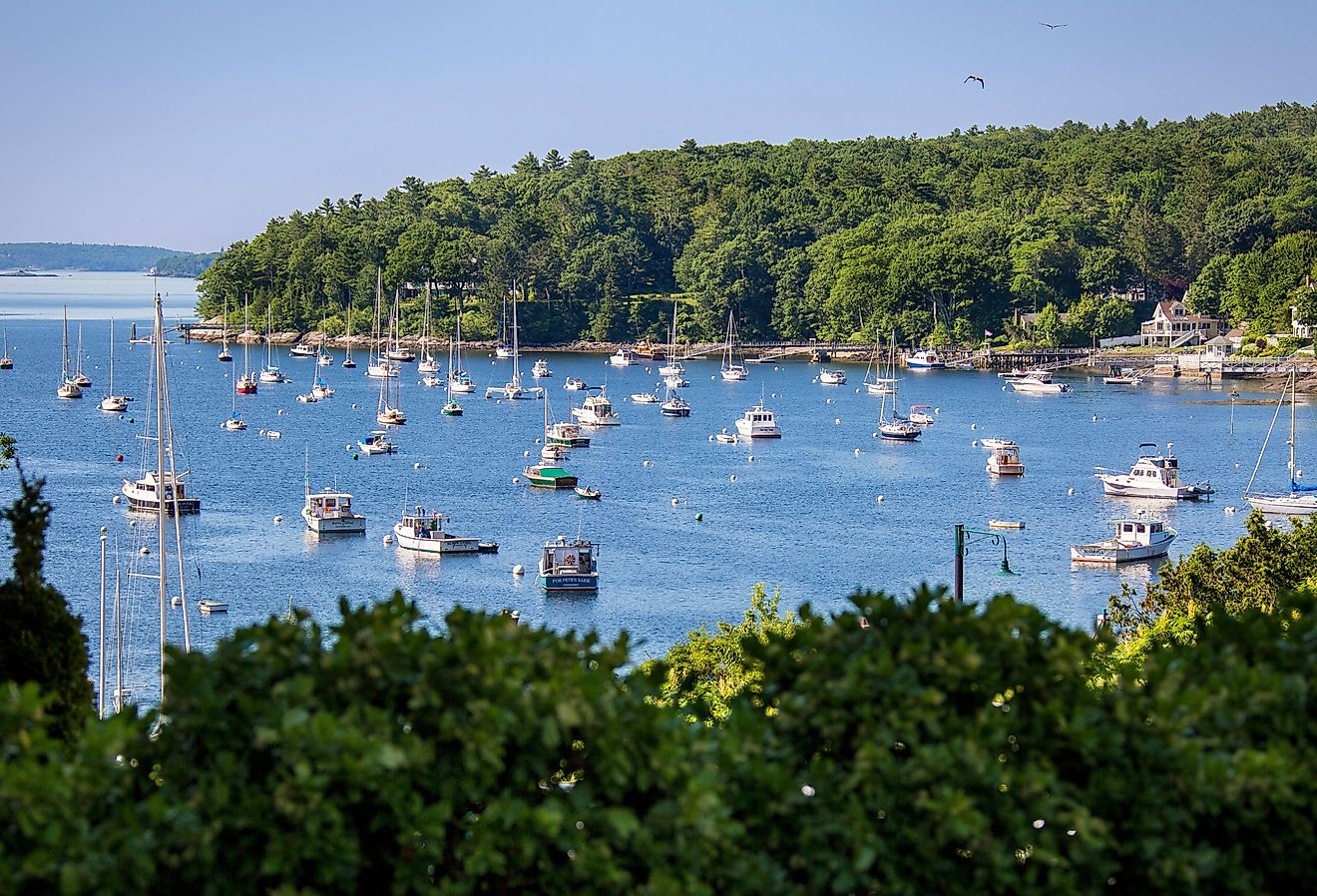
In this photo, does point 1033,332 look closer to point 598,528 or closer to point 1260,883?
point 598,528

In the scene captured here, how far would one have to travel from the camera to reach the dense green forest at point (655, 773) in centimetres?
724

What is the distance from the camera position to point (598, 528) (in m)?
53.3

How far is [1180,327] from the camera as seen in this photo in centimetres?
12512

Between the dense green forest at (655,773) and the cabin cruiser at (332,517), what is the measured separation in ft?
144

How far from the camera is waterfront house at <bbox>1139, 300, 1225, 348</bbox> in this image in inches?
4894

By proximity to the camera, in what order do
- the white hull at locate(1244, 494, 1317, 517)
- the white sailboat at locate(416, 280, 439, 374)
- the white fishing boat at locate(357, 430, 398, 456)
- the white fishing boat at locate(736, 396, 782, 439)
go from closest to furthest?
1. the white hull at locate(1244, 494, 1317, 517)
2. the white fishing boat at locate(357, 430, 398, 456)
3. the white fishing boat at locate(736, 396, 782, 439)
4. the white sailboat at locate(416, 280, 439, 374)

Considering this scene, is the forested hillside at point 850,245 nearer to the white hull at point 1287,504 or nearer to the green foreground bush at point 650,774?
the white hull at point 1287,504

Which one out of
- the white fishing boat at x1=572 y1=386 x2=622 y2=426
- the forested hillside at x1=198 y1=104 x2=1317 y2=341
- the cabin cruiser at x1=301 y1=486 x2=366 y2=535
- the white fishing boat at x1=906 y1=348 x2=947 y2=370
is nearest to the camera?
the cabin cruiser at x1=301 y1=486 x2=366 y2=535

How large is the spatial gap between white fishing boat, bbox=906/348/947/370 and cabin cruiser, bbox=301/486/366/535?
74.6m

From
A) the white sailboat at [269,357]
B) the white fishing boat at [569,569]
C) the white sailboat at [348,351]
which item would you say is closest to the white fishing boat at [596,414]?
the white sailboat at [269,357]

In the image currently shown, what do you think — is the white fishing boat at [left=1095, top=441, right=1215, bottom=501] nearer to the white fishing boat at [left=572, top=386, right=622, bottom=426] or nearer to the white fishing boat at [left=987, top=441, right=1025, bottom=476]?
the white fishing boat at [left=987, top=441, right=1025, bottom=476]

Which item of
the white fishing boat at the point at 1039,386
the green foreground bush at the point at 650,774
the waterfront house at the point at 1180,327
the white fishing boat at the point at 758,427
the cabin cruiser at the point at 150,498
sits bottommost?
the cabin cruiser at the point at 150,498

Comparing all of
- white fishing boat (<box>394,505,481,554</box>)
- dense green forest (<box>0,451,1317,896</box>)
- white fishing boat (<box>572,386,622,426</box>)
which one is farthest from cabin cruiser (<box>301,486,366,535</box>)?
dense green forest (<box>0,451,1317,896</box>)

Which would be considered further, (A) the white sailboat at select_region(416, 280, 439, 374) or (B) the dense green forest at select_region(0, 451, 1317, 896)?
(A) the white sailboat at select_region(416, 280, 439, 374)
